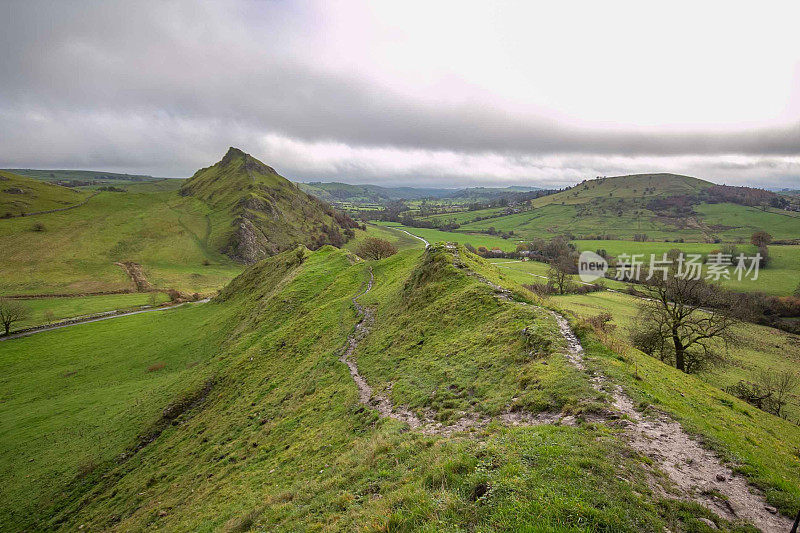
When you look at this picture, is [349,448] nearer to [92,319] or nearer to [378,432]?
[378,432]

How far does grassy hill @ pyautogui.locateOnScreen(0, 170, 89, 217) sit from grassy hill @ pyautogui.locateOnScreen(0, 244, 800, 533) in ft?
586

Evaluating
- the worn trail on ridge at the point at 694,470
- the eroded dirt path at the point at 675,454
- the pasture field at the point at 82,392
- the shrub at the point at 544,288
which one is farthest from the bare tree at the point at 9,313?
the shrub at the point at 544,288

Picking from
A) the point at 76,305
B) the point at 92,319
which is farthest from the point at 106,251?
the point at 92,319

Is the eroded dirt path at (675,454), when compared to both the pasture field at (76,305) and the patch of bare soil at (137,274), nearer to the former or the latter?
the pasture field at (76,305)

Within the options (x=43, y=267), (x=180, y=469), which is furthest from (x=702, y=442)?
(x=43, y=267)

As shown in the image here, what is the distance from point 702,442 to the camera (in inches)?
433

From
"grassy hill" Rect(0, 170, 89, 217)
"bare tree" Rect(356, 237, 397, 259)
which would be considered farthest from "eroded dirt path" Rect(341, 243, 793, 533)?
"grassy hill" Rect(0, 170, 89, 217)

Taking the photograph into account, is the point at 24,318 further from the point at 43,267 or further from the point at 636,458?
the point at 636,458

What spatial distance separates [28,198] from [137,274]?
126m

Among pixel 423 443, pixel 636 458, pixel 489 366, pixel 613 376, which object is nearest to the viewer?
pixel 636 458

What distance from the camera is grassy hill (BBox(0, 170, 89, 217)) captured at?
516 ft

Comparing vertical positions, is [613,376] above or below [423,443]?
above

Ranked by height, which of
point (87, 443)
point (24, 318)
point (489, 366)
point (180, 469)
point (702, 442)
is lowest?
point (24, 318)

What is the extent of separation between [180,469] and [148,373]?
113 feet
